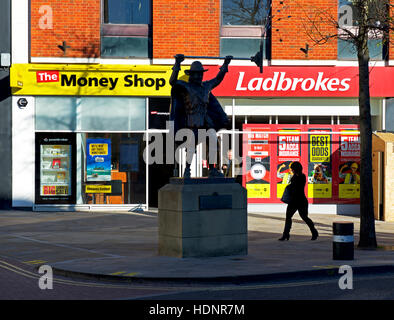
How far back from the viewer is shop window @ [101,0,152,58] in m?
21.8

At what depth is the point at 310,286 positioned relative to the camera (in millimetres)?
9383

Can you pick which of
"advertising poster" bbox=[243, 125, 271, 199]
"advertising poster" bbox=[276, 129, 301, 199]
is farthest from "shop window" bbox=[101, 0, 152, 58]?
"advertising poster" bbox=[276, 129, 301, 199]

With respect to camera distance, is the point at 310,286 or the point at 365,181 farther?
the point at 365,181

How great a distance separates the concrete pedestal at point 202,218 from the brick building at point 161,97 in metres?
9.76

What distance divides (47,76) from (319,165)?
918 centimetres

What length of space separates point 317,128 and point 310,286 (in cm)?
1315

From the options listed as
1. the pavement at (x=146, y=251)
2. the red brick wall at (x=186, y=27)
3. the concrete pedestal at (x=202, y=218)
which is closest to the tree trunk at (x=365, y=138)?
the pavement at (x=146, y=251)

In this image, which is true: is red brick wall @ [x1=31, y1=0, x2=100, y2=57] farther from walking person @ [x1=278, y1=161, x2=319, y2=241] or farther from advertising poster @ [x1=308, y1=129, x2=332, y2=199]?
walking person @ [x1=278, y1=161, x2=319, y2=241]

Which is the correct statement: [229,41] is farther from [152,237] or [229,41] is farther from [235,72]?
[152,237]

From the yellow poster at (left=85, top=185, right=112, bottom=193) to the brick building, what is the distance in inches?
1.3

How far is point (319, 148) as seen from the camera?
21.9 metres

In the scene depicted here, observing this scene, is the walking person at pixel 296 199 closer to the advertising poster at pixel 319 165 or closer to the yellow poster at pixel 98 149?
the advertising poster at pixel 319 165

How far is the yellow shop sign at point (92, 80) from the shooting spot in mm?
21438
